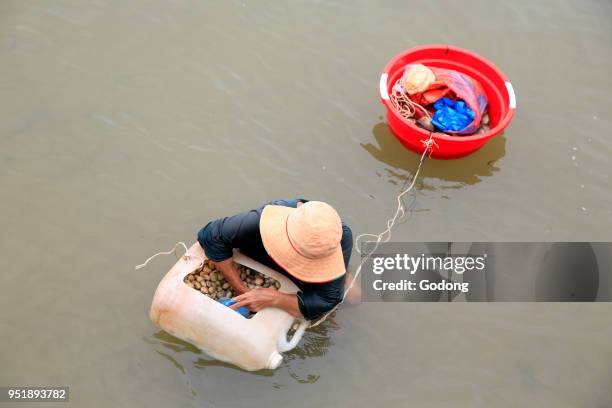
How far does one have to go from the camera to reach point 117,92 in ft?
12.9

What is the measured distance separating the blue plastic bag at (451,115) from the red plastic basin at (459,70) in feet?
0.44

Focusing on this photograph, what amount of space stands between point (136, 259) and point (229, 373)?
83 cm

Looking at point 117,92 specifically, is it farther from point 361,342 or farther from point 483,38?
point 483,38

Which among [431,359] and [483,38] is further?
[483,38]

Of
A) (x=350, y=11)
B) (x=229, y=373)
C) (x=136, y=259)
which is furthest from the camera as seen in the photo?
(x=350, y=11)

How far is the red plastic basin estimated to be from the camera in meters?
3.39

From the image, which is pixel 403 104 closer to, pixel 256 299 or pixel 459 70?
pixel 459 70

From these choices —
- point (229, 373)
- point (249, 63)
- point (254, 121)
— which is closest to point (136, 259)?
point (229, 373)

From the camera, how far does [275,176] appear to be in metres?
3.64

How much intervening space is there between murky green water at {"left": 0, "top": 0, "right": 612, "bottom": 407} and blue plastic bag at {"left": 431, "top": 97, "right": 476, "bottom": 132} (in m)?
0.32

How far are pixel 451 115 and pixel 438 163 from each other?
354 millimetres

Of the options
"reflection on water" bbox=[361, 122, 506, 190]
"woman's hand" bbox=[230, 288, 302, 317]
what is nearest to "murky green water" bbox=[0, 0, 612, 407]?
"reflection on water" bbox=[361, 122, 506, 190]

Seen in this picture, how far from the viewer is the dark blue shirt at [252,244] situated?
2525 millimetres

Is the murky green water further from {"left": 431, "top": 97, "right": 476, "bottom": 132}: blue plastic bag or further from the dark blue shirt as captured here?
the dark blue shirt
